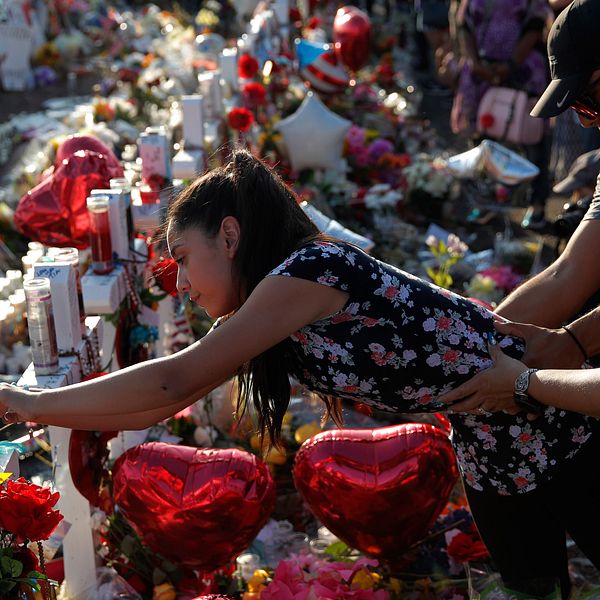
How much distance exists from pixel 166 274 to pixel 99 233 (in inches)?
12.9

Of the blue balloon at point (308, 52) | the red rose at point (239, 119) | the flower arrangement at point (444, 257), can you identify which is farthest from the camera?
the blue balloon at point (308, 52)

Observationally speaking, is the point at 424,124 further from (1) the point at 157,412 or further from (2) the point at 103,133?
(1) the point at 157,412

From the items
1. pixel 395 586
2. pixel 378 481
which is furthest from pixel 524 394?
pixel 395 586

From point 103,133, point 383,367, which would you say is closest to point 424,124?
point 103,133

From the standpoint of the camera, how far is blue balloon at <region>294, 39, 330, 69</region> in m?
7.21

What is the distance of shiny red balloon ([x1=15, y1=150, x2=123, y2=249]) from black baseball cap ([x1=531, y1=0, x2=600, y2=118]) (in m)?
1.57

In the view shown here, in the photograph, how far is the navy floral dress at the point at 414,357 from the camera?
1729 mm

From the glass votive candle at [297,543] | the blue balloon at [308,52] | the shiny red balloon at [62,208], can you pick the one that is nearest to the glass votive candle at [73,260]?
the shiny red balloon at [62,208]

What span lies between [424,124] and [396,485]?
20.7 feet

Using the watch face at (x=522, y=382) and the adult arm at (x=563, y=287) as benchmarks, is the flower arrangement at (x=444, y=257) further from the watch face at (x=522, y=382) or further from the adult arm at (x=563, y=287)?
the watch face at (x=522, y=382)

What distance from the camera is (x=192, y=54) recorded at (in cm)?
823

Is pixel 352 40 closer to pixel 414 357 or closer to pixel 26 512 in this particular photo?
pixel 414 357

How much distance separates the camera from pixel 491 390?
6.05 feet

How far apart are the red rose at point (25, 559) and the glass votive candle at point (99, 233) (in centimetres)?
112
